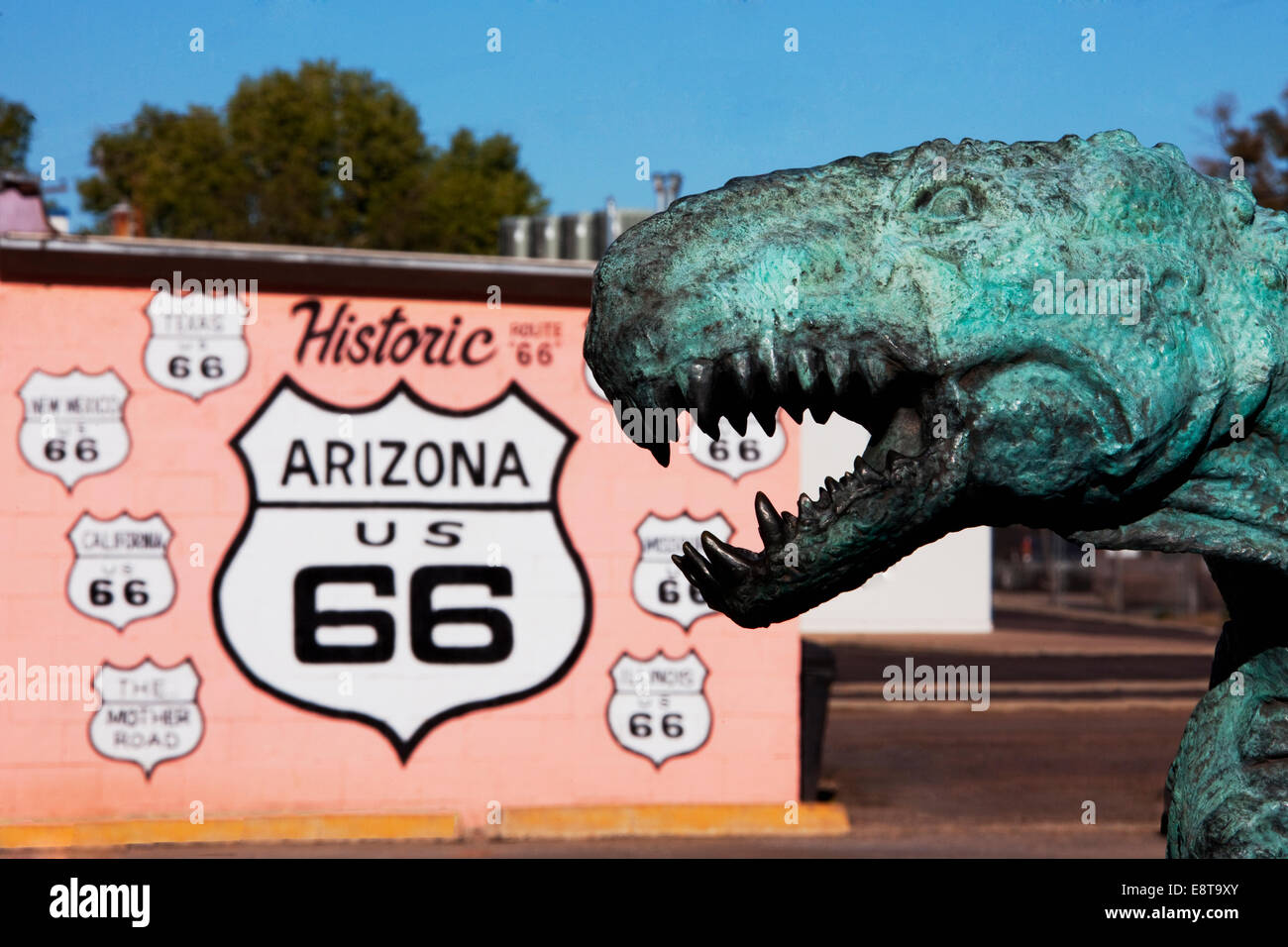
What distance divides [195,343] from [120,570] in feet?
4.92

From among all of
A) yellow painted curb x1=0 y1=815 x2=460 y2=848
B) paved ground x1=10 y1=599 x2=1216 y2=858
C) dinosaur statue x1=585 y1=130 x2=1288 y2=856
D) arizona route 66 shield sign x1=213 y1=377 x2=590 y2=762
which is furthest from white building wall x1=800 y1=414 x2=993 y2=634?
dinosaur statue x1=585 y1=130 x2=1288 y2=856

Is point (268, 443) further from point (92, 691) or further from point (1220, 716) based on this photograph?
point (1220, 716)

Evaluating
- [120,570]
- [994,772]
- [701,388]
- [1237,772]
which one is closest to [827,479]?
[701,388]

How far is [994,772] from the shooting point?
39.2 ft

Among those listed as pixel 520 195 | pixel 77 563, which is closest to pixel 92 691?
pixel 77 563

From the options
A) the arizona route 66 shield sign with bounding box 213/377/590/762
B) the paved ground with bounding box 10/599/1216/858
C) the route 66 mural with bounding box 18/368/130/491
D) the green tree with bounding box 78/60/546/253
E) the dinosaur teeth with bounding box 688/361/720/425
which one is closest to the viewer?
the dinosaur teeth with bounding box 688/361/720/425

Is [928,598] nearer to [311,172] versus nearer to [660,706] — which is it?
[660,706]

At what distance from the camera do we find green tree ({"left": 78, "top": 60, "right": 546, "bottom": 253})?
162 ft

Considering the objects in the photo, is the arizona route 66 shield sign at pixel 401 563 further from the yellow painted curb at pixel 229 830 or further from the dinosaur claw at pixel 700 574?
the dinosaur claw at pixel 700 574

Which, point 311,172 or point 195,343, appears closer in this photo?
point 195,343

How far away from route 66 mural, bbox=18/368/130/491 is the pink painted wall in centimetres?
6

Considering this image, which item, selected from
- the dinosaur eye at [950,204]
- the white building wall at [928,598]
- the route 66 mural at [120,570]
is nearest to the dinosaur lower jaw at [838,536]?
the dinosaur eye at [950,204]

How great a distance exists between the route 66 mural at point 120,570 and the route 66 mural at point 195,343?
0.88m

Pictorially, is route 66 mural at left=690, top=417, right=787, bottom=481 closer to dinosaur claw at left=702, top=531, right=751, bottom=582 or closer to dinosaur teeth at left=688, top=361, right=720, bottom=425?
dinosaur claw at left=702, top=531, right=751, bottom=582
